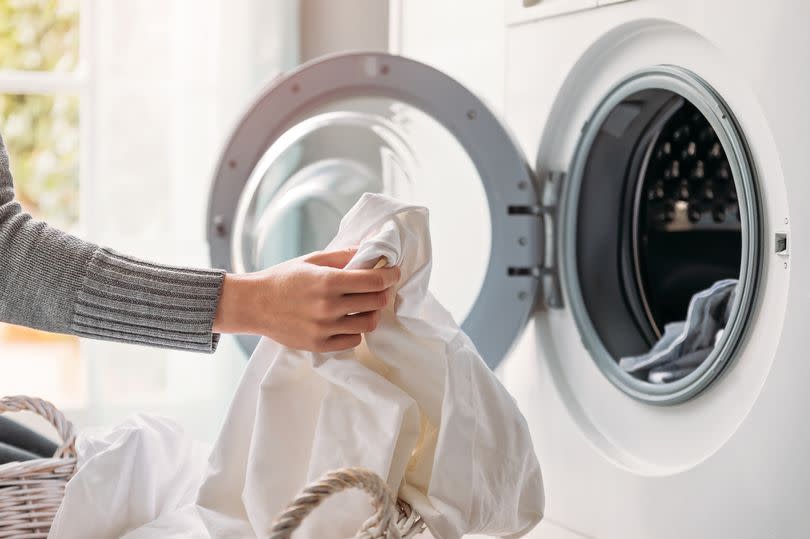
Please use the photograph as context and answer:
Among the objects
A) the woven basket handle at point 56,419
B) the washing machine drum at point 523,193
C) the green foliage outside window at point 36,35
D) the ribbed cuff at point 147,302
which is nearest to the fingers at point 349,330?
the ribbed cuff at point 147,302

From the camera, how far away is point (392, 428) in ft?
2.89

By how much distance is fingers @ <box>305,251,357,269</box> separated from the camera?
100 cm

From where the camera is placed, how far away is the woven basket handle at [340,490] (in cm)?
74

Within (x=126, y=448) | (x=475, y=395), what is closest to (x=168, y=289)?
(x=126, y=448)

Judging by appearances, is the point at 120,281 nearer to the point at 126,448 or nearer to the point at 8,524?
the point at 126,448

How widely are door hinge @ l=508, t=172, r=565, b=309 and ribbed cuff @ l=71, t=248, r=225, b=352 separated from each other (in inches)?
23.9

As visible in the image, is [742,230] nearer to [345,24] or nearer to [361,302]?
[361,302]

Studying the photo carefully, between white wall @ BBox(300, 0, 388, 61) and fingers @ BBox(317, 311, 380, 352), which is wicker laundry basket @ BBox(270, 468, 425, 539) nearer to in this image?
fingers @ BBox(317, 311, 380, 352)

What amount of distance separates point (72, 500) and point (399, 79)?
2.62 ft

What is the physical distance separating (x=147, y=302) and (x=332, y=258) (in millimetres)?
197

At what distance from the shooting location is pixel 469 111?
1.46 m

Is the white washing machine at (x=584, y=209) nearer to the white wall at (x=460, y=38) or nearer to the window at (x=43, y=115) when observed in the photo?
the white wall at (x=460, y=38)

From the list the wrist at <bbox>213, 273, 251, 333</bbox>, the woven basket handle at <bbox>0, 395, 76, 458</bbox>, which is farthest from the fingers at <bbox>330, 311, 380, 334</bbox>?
the woven basket handle at <bbox>0, 395, 76, 458</bbox>

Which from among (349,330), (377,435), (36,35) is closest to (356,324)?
(349,330)
